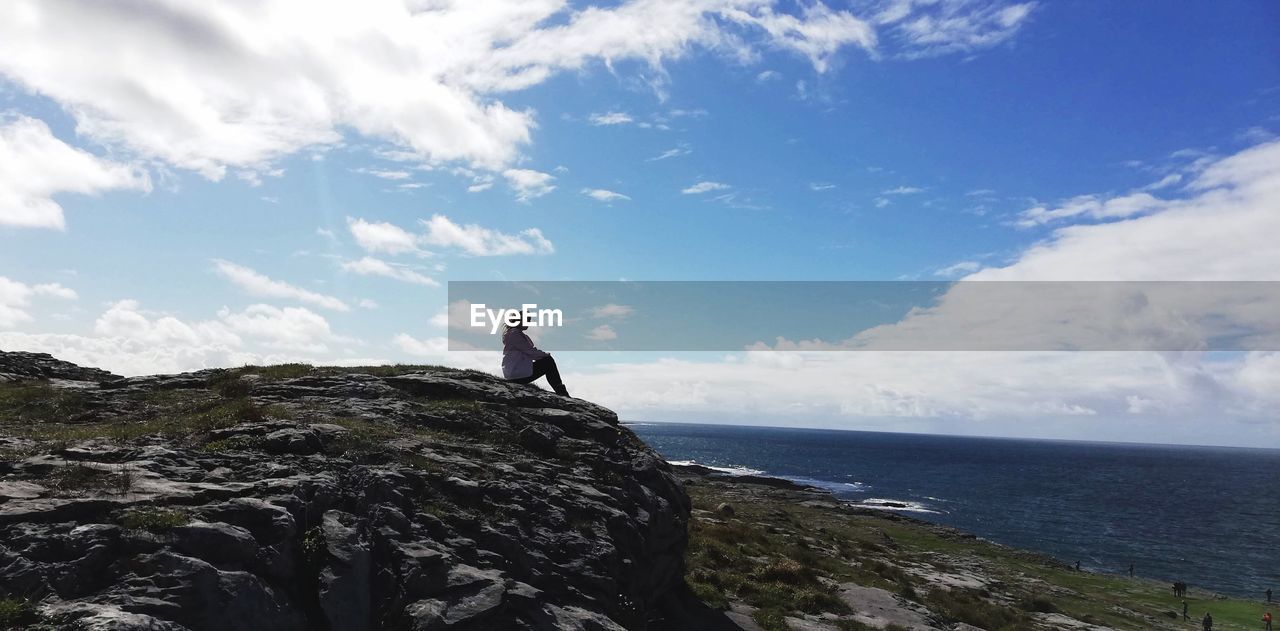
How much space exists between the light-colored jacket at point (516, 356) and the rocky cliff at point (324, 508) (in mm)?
1721

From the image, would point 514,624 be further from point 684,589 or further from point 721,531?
point 721,531

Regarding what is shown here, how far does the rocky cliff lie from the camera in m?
10.4

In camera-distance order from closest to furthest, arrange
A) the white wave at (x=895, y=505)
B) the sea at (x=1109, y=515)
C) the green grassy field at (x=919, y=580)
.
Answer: the green grassy field at (x=919, y=580)
the sea at (x=1109, y=515)
the white wave at (x=895, y=505)

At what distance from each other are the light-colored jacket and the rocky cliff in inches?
67.8

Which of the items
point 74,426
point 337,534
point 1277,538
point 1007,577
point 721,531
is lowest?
point 1277,538

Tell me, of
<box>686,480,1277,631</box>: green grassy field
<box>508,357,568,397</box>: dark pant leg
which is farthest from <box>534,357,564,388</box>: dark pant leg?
<box>686,480,1277,631</box>: green grassy field

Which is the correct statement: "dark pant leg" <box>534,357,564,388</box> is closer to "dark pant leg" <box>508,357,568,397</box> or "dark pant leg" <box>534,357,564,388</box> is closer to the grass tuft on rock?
"dark pant leg" <box>508,357,568,397</box>

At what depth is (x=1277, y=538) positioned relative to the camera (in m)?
101

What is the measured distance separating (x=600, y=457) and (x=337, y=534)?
9399mm

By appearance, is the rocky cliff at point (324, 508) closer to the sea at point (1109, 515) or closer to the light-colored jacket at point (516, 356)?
the light-colored jacket at point (516, 356)

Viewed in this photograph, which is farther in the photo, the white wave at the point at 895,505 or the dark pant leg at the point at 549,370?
the white wave at the point at 895,505

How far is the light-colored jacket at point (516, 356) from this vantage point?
82.2 feet

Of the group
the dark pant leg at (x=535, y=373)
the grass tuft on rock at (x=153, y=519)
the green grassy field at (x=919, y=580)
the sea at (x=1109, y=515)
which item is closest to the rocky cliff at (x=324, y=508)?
the grass tuft on rock at (x=153, y=519)

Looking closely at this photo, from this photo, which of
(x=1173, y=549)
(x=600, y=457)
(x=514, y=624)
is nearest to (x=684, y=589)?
(x=600, y=457)
